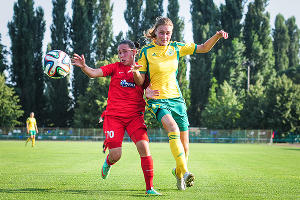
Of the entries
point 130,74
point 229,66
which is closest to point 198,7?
point 229,66

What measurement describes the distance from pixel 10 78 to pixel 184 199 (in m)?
50.8

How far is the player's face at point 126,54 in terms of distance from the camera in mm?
6270

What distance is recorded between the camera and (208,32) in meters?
54.5

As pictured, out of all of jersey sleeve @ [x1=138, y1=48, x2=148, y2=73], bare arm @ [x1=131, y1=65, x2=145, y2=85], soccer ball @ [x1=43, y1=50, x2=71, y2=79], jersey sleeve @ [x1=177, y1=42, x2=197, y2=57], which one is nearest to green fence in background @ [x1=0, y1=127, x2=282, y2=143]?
soccer ball @ [x1=43, y1=50, x2=71, y2=79]

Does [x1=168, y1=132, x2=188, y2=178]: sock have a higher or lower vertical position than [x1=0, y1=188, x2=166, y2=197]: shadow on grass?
higher

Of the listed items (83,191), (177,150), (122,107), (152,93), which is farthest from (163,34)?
(83,191)

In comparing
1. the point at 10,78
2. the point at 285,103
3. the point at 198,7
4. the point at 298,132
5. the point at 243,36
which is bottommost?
the point at 298,132

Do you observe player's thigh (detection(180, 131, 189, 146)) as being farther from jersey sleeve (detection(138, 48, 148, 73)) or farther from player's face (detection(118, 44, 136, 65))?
player's face (detection(118, 44, 136, 65))

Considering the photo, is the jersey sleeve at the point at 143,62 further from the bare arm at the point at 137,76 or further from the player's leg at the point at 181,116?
the player's leg at the point at 181,116

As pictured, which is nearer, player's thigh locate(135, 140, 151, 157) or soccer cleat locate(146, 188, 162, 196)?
soccer cleat locate(146, 188, 162, 196)

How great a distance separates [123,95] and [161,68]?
71 centimetres

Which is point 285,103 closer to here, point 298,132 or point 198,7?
point 298,132

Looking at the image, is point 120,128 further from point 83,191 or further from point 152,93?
point 83,191

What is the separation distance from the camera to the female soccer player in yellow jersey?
19.0 ft
